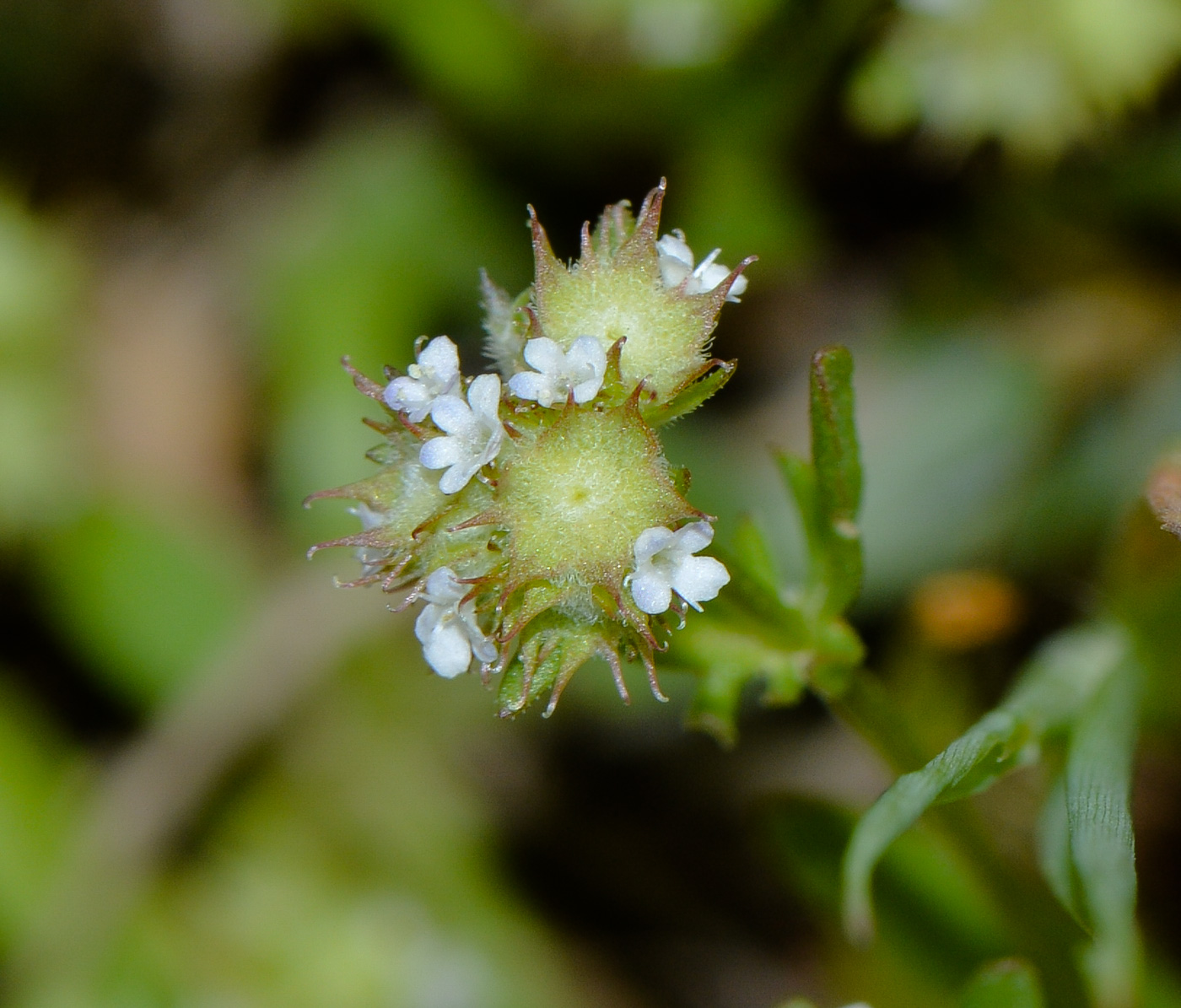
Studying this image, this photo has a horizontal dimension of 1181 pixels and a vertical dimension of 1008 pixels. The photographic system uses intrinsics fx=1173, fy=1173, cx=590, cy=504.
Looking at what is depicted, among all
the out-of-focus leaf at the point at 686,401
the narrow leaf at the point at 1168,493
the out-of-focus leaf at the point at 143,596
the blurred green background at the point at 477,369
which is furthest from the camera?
the out-of-focus leaf at the point at 143,596

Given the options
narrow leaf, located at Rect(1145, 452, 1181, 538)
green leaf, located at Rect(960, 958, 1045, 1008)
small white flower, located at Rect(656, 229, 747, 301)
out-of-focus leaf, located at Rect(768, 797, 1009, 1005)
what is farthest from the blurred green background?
small white flower, located at Rect(656, 229, 747, 301)

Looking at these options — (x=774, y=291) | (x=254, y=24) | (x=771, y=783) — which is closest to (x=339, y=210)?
(x=254, y=24)

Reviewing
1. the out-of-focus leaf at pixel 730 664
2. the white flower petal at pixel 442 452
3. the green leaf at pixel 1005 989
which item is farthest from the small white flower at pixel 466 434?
the green leaf at pixel 1005 989

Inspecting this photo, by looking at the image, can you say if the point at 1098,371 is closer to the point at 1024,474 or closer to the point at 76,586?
the point at 1024,474

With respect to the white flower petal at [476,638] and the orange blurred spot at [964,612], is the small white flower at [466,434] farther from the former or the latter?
the orange blurred spot at [964,612]

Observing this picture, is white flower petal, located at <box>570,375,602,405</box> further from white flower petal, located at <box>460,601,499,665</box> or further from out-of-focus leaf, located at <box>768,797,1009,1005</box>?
out-of-focus leaf, located at <box>768,797,1009,1005</box>

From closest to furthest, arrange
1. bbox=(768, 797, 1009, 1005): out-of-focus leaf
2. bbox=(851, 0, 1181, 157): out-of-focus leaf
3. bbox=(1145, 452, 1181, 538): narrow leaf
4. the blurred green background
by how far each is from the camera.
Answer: bbox=(1145, 452, 1181, 538): narrow leaf < bbox=(768, 797, 1009, 1005): out-of-focus leaf < bbox=(851, 0, 1181, 157): out-of-focus leaf < the blurred green background

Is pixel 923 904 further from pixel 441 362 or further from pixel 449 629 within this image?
pixel 441 362
